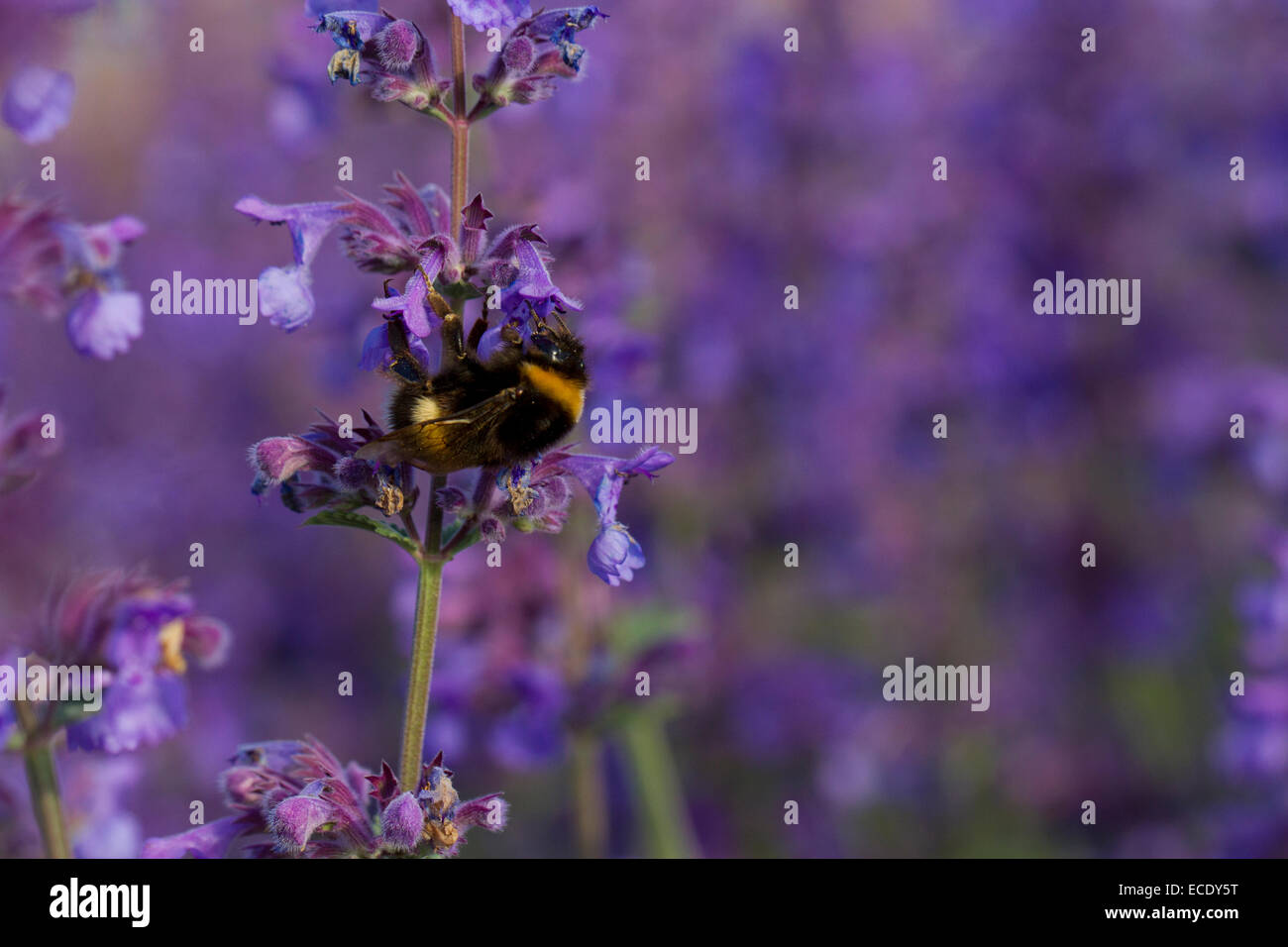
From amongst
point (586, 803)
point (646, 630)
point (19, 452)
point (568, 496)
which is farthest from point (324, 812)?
point (646, 630)

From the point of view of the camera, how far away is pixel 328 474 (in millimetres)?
2703

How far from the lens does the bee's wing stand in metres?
2.51

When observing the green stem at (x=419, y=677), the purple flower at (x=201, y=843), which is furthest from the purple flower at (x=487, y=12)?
the purple flower at (x=201, y=843)

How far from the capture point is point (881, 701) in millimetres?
6883

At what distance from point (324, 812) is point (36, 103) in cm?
200

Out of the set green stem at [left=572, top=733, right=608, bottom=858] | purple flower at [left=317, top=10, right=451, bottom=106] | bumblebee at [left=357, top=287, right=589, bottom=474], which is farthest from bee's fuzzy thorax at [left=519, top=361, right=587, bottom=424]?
green stem at [left=572, top=733, right=608, bottom=858]

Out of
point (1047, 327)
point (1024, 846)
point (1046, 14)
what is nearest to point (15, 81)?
point (1024, 846)

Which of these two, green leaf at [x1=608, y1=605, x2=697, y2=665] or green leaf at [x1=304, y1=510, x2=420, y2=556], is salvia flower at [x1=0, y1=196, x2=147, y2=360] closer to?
green leaf at [x1=304, y1=510, x2=420, y2=556]

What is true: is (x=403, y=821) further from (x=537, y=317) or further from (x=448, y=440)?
(x=537, y=317)

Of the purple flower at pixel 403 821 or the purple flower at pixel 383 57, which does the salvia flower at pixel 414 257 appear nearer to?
the purple flower at pixel 383 57

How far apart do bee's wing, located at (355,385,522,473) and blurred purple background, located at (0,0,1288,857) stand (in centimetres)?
233

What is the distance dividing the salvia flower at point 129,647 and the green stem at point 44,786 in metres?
0.07

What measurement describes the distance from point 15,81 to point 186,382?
552 centimetres
